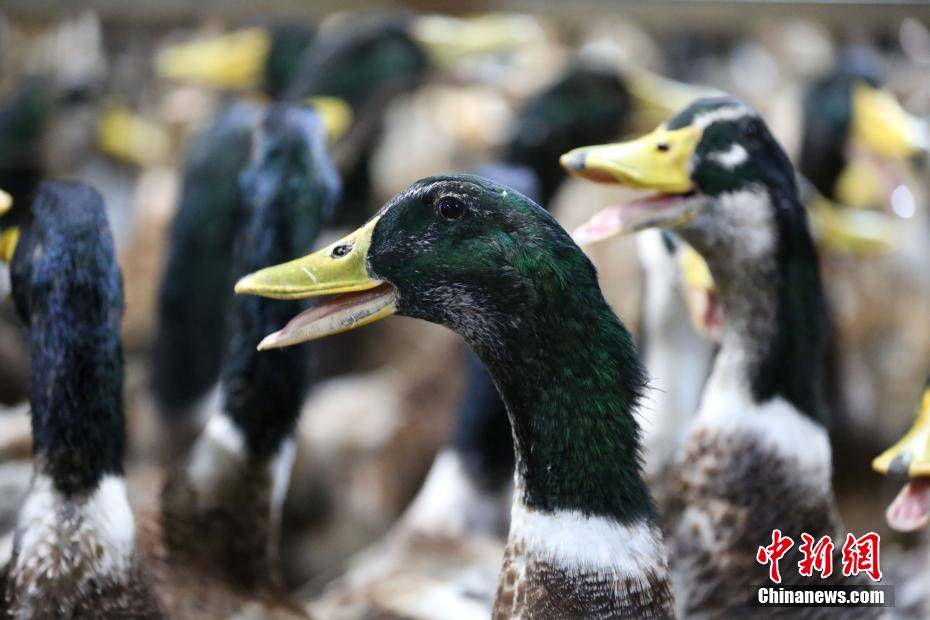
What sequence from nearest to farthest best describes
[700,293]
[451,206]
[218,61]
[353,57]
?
[451,206]
[700,293]
[353,57]
[218,61]

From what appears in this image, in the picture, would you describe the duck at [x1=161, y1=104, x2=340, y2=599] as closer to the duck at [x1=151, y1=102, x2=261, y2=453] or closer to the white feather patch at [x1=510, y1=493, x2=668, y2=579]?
the duck at [x1=151, y1=102, x2=261, y2=453]

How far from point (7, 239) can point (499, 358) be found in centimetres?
80

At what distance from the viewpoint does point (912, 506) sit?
5.21ft

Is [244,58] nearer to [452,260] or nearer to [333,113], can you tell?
[333,113]

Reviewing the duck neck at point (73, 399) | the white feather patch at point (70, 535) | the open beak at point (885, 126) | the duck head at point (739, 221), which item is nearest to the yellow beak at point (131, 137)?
the duck neck at point (73, 399)

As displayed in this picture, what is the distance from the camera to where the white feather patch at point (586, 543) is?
4.41 ft

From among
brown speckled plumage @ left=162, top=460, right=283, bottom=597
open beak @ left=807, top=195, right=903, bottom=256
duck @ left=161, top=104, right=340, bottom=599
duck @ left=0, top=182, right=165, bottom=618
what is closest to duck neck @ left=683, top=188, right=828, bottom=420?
open beak @ left=807, top=195, right=903, bottom=256

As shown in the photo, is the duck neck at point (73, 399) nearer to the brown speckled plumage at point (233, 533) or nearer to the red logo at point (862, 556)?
the brown speckled plumage at point (233, 533)

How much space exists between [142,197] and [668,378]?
3.84 feet

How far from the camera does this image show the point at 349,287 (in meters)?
1.35

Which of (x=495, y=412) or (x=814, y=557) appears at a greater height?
(x=495, y=412)

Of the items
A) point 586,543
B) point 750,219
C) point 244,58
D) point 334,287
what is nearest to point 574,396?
point 586,543

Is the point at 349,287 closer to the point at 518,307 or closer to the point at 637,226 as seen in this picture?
the point at 518,307

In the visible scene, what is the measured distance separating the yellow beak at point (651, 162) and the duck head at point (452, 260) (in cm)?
22
